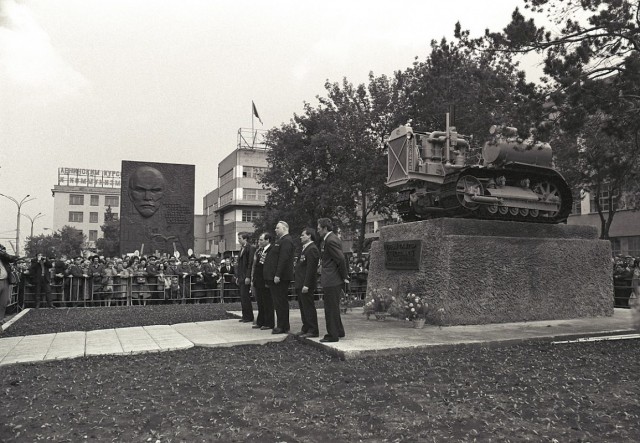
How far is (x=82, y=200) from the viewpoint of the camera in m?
111

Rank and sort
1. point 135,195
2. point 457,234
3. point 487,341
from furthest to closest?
point 135,195 < point 457,234 < point 487,341

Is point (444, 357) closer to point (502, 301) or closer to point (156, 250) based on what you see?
point (502, 301)

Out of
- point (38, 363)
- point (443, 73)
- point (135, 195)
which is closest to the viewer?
point (38, 363)

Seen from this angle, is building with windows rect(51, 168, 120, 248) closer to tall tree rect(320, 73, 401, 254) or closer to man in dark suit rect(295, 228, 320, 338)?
tall tree rect(320, 73, 401, 254)

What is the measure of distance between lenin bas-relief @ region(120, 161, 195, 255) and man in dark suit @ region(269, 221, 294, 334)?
1849cm

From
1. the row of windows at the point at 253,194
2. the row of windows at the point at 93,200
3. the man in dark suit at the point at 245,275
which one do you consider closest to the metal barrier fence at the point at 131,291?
the man in dark suit at the point at 245,275

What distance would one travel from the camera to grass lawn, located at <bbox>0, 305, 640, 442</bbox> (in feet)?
14.0

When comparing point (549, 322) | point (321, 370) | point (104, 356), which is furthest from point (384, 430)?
point (549, 322)

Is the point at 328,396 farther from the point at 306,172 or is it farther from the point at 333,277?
the point at 306,172

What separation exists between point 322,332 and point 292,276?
1.02 meters

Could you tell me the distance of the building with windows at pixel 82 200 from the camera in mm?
109875

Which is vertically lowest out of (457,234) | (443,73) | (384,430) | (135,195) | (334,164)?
(384,430)

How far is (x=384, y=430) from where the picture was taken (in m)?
4.28

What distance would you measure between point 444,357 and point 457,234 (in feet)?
11.1
